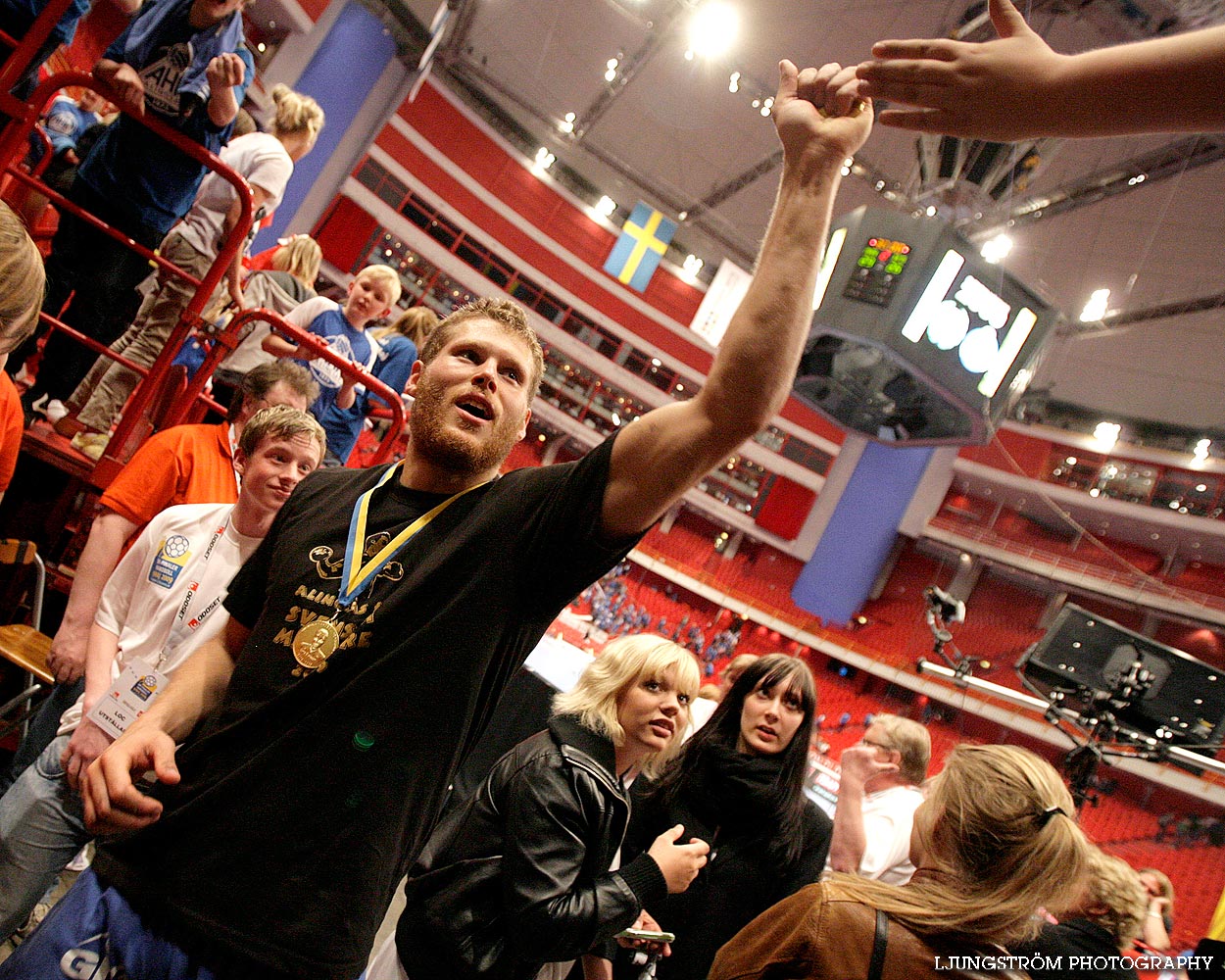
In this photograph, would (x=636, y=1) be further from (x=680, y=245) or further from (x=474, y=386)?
(x=474, y=386)

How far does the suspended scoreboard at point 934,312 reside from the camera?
545cm

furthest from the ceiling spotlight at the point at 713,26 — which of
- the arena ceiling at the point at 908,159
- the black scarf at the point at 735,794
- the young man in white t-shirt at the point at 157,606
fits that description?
the black scarf at the point at 735,794

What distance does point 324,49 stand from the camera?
9.20m

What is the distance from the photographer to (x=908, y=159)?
1087cm

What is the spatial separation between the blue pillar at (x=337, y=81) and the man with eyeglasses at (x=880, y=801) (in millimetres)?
9040

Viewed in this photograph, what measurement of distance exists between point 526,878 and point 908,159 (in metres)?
12.2

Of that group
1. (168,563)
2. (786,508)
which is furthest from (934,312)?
(786,508)

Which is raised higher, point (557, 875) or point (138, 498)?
point (138, 498)

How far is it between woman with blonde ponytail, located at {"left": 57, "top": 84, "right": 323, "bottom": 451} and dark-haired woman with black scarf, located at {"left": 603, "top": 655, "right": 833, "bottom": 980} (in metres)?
2.44

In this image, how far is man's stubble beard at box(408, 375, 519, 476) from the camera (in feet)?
3.43

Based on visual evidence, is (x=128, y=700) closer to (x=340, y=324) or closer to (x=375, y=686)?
(x=375, y=686)

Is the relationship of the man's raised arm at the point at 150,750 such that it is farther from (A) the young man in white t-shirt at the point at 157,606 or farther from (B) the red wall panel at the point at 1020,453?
(B) the red wall panel at the point at 1020,453

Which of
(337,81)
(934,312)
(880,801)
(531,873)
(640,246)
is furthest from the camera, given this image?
(640,246)

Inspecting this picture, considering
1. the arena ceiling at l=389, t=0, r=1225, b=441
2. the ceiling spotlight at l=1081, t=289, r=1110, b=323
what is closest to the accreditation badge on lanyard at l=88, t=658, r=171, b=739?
the arena ceiling at l=389, t=0, r=1225, b=441
